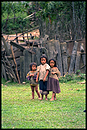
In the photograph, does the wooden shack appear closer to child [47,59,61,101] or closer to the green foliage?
the green foliage

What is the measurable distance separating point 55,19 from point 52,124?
345 inches

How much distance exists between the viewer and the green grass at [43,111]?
411 cm

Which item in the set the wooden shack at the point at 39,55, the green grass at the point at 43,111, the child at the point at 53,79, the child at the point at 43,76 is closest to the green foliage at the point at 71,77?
the wooden shack at the point at 39,55

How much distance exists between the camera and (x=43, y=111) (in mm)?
5121

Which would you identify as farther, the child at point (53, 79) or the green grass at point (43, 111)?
the child at point (53, 79)

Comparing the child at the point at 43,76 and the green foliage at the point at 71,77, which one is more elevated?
the child at the point at 43,76

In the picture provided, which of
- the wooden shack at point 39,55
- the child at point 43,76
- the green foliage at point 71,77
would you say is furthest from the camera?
the wooden shack at point 39,55

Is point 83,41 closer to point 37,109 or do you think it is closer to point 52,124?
point 37,109

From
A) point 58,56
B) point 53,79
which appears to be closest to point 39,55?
point 58,56

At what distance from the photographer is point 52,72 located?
6.48 meters

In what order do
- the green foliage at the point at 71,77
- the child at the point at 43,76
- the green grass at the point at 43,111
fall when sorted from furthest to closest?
the green foliage at the point at 71,77 → the child at the point at 43,76 → the green grass at the point at 43,111

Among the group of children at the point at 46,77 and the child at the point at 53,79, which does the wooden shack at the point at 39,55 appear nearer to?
the group of children at the point at 46,77

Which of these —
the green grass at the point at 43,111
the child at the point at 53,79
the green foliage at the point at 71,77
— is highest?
the child at the point at 53,79

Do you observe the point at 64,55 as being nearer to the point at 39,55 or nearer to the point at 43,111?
the point at 39,55
